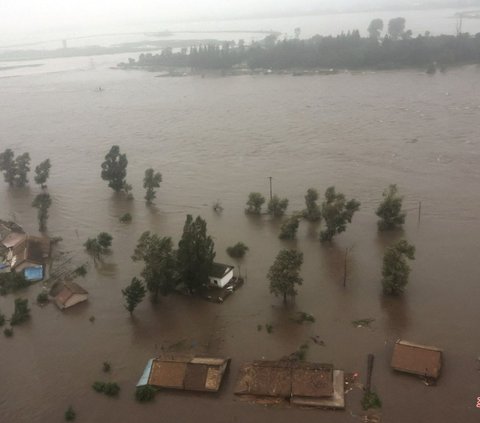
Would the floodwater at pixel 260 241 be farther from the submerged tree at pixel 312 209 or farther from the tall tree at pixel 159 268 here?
the tall tree at pixel 159 268

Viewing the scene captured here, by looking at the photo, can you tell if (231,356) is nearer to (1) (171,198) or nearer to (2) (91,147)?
(1) (171,198)

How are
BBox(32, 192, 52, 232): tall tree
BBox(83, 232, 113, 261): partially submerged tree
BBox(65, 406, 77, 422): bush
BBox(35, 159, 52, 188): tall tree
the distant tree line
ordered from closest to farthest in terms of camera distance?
BBox(65, 406, 77, 422): bush, BBox(83, 232, 113, 261): partially submerged tree, BBox(32, 192, 52, 232): tall tree, BBox(35, 159, 52, 188): tall tree, the distant tree line

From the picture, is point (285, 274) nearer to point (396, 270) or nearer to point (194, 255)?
point (194, 255)

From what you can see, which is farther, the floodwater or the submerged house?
the floodwater

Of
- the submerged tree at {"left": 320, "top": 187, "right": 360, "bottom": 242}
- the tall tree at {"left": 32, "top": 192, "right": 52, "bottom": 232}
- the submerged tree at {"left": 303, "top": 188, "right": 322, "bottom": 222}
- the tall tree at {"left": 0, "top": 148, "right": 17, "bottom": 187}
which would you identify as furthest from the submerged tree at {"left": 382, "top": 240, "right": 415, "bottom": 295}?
the tall tree at {"left": 0, "top": 148, "right": 17, "bottom": 187}

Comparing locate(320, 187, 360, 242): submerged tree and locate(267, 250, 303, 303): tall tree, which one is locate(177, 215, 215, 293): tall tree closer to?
locate(267, 250, 303, 303): tall tree

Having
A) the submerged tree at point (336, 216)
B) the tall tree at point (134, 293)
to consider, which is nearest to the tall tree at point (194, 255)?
the tall tree at point (134, 293)
